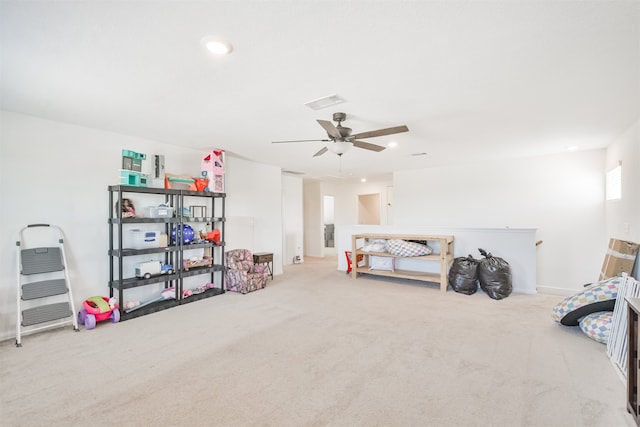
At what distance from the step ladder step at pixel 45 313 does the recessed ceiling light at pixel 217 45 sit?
10.7 feet

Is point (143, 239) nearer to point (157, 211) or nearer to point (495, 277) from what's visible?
point (157, 211)

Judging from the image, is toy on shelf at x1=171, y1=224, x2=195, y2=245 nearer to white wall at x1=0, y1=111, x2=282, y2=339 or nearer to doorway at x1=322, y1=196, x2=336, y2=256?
white wall at x1=0, y1=111, x2=282, y2=339

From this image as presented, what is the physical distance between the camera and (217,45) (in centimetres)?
190

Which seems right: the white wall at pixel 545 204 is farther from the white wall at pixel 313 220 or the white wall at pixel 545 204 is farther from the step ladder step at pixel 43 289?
the step ladder step at pixel 43 289

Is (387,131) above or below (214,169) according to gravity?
above

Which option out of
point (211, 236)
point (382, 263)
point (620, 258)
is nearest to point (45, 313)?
point (211, 236)

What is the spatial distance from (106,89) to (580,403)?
4.28 meters

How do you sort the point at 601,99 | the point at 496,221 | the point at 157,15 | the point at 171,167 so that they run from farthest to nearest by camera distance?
the point at 496,221, the point at 171,167, the point at 601,99, the point at 157,15

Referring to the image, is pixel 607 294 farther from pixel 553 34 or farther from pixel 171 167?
pixel 171 167

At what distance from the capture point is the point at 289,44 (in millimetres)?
1907

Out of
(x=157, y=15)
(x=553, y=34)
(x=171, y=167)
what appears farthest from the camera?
(x=171, y=167)

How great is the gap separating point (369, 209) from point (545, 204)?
5372 mm

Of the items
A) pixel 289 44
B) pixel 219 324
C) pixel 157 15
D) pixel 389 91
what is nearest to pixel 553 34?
pixel 389 91

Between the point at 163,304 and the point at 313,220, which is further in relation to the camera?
the point at 313,220
